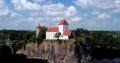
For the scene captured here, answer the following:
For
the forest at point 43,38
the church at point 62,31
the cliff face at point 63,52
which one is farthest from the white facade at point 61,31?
the cliff face at point 63,52

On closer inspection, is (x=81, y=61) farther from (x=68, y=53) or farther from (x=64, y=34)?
(x=64, y=34)

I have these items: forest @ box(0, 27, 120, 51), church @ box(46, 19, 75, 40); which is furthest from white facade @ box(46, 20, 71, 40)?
forest @ box(0, 27, 120, 51)

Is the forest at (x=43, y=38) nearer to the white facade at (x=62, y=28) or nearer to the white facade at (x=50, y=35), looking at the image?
the white facade at (x=50, y=35)

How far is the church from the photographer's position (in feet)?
210

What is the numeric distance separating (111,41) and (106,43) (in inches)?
83.4

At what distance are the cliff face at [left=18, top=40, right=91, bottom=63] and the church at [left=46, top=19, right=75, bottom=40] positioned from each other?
227 centimetres

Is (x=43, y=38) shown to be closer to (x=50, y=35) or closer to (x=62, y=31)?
(x=50, y=35)

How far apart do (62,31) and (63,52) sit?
19.1 feet

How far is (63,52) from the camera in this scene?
61.4 meters

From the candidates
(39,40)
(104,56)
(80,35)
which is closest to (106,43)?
(104,56)

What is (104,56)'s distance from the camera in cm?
7925

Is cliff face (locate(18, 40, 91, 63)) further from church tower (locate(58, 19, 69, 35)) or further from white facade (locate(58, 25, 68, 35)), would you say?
church tower (locate(58, 19, 69, 35))

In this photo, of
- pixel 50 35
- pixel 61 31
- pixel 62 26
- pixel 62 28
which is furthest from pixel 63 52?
pixel 50 35

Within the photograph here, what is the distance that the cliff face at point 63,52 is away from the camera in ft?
198
